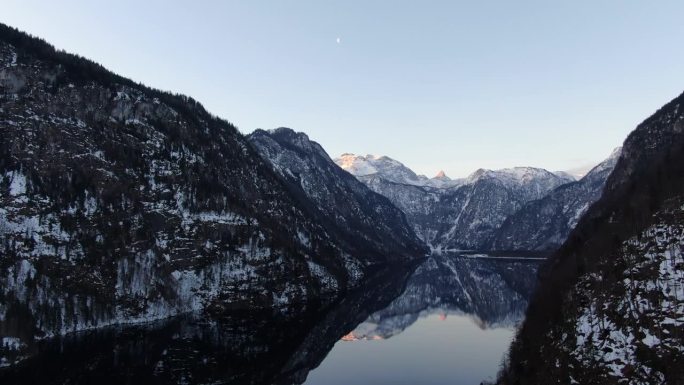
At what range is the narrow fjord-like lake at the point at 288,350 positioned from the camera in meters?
80.6

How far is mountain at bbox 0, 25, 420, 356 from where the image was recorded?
122m

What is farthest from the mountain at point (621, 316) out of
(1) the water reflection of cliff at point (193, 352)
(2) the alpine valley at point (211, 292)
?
(1) the water reflection of cliff at point (193, 352)

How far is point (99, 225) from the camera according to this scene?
146750mm

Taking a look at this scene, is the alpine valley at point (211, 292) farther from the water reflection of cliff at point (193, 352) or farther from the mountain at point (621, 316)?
the water reflection of cliff at point (193, 352)

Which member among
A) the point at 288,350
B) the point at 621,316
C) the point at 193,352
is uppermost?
the point at 621,316

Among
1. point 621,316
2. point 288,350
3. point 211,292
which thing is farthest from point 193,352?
point 621,316

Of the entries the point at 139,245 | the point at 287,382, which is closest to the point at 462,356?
the point at 287,382

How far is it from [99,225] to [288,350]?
80529 mm

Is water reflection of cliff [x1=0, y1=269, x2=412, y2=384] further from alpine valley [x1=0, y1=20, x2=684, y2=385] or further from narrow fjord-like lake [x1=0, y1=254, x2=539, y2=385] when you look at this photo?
alpine valley [x1=0, y1=20, x2=684, y2=385]

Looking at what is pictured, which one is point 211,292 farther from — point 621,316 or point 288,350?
point 621,316

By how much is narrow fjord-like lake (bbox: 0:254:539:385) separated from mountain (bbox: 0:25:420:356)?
12.2 meters

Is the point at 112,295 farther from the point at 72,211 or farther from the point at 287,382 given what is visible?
the point at 287,382

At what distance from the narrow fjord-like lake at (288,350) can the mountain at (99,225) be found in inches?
481

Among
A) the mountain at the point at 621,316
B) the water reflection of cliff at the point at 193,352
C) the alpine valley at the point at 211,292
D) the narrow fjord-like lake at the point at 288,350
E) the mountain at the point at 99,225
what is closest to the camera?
the mountain at the point at 621,316
